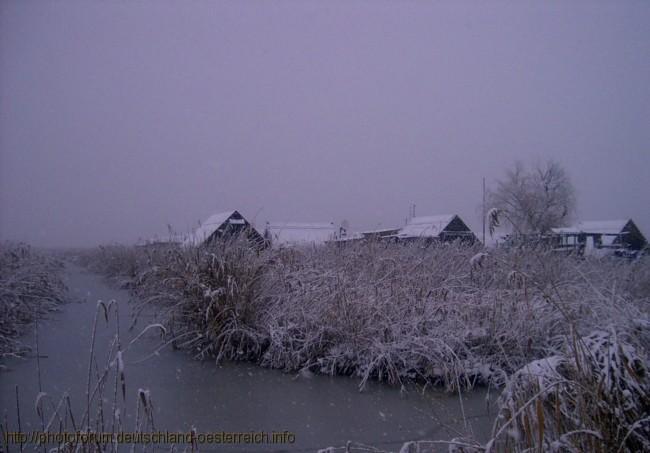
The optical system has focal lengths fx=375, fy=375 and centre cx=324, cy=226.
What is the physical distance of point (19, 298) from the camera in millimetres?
6211

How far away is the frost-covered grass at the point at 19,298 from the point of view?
16.5 feet

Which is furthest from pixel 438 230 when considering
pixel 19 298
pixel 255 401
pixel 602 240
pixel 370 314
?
pixel 19 298

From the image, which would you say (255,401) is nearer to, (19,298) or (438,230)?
(19,298)

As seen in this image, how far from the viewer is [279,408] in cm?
338

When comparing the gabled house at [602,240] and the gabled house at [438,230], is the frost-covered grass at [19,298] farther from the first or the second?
the gabled house at [602,240]

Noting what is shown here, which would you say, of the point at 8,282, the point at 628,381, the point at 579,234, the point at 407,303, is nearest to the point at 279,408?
the point at 407,303

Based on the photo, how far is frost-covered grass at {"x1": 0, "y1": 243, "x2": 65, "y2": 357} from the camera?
5031mm

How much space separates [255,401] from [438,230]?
29.7 ft

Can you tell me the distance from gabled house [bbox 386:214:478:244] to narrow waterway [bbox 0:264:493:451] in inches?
225

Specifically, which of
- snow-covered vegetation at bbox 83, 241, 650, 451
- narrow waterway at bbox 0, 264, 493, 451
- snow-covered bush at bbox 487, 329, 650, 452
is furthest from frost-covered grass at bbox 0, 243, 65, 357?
snow-covered bush at bbox 487, 329, 650, 452

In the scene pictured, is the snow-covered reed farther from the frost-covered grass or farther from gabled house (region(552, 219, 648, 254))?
the frost-covered grass

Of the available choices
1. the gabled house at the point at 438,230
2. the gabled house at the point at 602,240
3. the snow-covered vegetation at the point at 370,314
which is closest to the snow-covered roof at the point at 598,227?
the gabled house at the point at 602,240

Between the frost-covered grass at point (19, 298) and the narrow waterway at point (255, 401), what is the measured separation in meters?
0.55

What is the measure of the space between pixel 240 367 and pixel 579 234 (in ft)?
24.9
